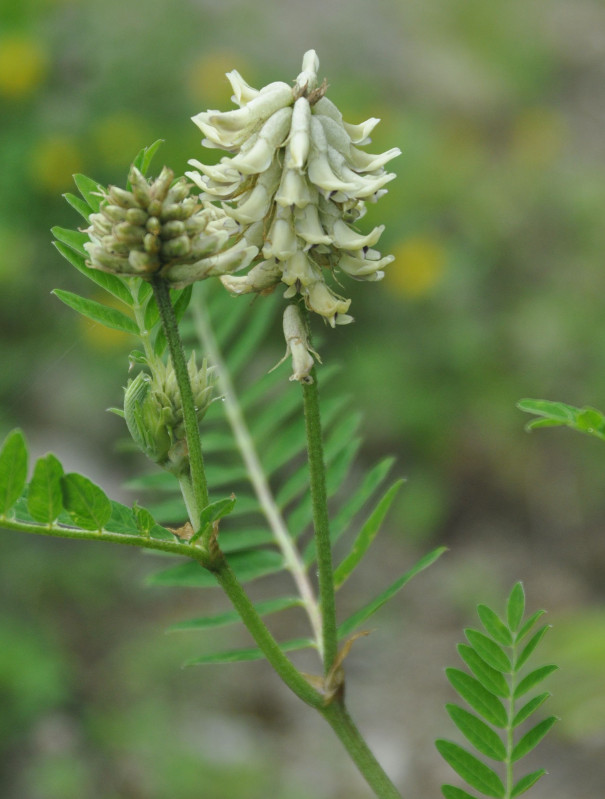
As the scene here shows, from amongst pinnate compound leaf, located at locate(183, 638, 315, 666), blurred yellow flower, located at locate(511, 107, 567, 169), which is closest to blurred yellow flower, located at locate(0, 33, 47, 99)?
blurred yellow flower, located at locate(511, 107, 567, 169)

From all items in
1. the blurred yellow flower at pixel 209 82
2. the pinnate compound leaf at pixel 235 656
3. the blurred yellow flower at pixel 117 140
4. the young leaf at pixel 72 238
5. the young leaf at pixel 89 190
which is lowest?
the pinnate compound leaf at pixel 235 656

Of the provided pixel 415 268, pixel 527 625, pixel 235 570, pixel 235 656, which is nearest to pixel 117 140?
pixel 415 268

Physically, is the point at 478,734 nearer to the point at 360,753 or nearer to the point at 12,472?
the point at 360,753

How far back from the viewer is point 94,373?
13.0ft

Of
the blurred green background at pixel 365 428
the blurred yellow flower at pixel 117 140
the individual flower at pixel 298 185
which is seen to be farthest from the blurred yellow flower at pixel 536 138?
the individual flower at pixel 298 185

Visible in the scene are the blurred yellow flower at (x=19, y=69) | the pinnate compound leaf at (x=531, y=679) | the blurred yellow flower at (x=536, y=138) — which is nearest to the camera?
the pinnate compound leaf at (x=531, y=679)

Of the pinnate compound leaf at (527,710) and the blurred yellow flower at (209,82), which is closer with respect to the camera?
the pinnate compound leaf at (527,710)

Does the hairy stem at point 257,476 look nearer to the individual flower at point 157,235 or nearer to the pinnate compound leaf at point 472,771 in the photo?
the pinnate compound leaf at point 472,771

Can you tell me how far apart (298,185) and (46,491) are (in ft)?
1.28

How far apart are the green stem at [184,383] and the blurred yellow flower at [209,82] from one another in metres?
3.63

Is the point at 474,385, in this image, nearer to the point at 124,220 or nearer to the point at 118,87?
the point at 118,87

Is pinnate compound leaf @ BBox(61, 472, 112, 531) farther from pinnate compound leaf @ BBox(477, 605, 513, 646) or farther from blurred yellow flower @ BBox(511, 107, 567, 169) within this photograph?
blurred yellow flower @ BBox(511, 107, 567, 169)

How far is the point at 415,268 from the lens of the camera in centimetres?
448

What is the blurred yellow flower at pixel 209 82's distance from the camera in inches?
172
